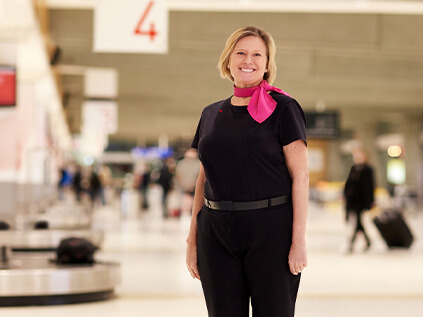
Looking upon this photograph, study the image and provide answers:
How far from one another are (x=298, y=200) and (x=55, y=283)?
4.70m

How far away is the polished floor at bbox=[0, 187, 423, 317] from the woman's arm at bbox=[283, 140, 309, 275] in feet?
12.3

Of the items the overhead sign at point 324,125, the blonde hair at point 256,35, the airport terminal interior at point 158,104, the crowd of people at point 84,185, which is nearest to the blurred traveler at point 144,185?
the crowd of people at point 84,185

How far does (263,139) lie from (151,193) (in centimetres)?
3059

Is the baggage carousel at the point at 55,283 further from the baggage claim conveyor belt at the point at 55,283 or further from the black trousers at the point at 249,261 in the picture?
the black trousers at the point at 249,261

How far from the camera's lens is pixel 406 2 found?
1284 cm

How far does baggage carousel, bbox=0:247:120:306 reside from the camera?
7.10 m

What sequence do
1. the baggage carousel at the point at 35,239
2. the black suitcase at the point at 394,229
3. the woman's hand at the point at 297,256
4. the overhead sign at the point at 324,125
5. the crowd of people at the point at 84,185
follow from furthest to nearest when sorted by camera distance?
the crowd of people at the point at 84,185 → the overhead sign at the point at 324,125 → the black suitcase at the point at 394,229 → the baggage carousel at the point at 35,239 → the woman's hand at the point at 297,256

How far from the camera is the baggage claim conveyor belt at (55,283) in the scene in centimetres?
710

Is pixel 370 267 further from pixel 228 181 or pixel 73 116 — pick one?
pixel 73 116

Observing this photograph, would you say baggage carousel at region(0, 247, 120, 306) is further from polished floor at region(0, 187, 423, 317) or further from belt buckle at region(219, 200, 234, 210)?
belt buckle at region(219, 200, 234, 210)

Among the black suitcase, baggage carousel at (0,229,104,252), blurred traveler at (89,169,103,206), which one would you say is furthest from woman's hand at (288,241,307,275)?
blurred traveler at (89,169,103,206)

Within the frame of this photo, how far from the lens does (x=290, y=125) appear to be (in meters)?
2.98

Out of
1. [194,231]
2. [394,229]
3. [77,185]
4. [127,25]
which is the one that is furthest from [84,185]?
[194,231]

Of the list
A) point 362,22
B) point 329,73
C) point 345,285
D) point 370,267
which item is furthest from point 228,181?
point 329,73
